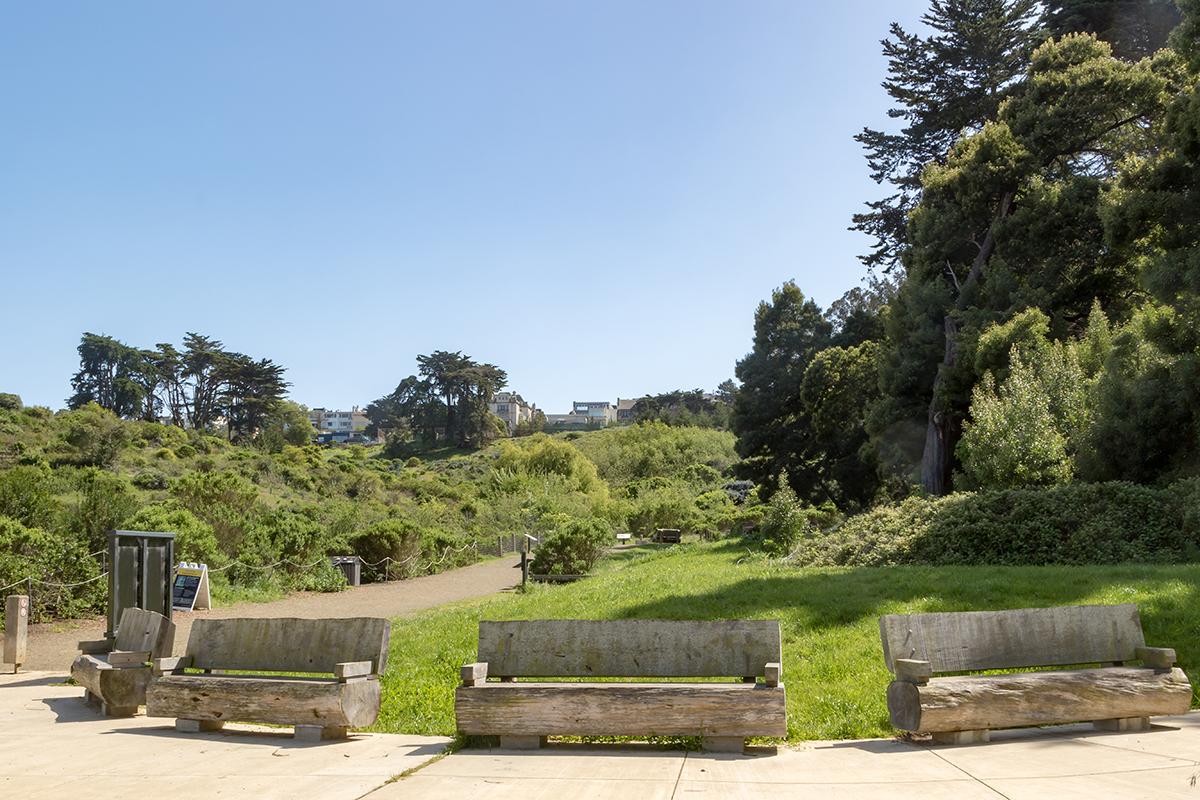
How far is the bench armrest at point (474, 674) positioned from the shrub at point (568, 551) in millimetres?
18345

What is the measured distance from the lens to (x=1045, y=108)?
2717 centimetres

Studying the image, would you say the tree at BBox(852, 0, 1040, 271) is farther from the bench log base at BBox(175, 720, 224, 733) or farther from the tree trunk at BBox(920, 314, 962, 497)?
the bench log base at BBox(175, 720, 224, 733)

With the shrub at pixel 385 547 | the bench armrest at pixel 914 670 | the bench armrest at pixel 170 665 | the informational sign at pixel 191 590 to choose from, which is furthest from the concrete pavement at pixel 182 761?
the shrub at pixel 385 547

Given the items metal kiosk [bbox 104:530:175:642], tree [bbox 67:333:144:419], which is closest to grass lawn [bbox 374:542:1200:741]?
metal kiosk [bbox 104:530:175:642]

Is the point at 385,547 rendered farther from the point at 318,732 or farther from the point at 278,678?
the point at 318,732

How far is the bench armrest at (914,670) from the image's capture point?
6238 millimetres

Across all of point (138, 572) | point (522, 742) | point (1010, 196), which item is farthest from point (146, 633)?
point (1010, 196)

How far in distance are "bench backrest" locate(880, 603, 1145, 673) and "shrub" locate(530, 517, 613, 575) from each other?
18579mm

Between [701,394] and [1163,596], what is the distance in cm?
12039

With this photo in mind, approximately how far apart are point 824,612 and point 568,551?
14300 mm

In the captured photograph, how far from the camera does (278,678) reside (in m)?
7.43

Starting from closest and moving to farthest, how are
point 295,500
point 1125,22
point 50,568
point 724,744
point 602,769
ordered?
1. point 602,769
2. point 724,744
3. point 50,568
4. point 1125,22
5. point 295,500

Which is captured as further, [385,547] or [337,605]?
[385,547]

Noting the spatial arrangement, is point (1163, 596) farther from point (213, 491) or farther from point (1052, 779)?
point (213, 491)
